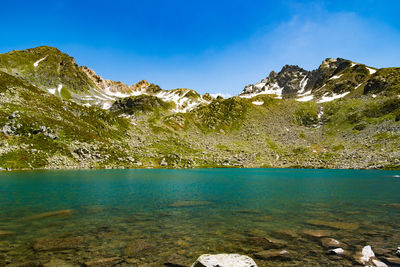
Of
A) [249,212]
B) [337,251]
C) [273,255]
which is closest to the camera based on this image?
[273,255]

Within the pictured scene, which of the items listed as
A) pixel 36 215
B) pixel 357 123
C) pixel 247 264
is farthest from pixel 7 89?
pixel 357 123

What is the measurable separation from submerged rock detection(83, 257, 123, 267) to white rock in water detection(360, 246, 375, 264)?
14213mm

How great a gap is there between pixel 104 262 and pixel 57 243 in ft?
17.1

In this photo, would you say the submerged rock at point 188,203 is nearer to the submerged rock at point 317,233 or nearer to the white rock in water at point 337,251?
the submerged rock at point 317,233

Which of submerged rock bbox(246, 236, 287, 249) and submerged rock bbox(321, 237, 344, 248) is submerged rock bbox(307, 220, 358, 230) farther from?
submerged rock bbox(246, 236, 287, 249)

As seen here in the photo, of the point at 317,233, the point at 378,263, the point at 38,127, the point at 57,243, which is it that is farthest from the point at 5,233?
the point at 38,127

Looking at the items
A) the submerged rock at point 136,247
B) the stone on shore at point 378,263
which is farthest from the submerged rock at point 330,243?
the submerged rock at point 136,247

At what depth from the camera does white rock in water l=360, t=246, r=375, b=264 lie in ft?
43.1

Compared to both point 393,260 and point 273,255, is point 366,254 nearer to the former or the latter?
point 393,260

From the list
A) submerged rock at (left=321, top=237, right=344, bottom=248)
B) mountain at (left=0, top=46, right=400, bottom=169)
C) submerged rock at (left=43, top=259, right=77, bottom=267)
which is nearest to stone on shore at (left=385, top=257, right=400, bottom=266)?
submerged rock at (left=321, top=237, right=344, bottom=248)

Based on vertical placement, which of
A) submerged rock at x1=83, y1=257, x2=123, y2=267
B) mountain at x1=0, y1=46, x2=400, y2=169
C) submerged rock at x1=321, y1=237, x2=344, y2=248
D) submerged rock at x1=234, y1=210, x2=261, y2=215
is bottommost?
submerged rock at x1=234, y1=210, x2=261, y2=215

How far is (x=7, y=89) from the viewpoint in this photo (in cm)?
11300

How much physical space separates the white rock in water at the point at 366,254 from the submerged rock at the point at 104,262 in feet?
46.6

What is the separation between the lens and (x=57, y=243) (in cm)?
1550
